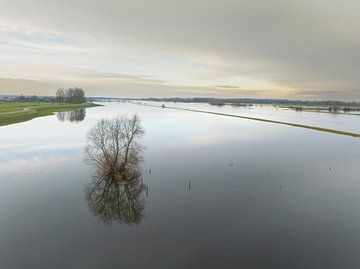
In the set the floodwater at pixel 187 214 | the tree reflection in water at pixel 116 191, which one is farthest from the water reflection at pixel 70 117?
the tree reflection in water at pixel 116 191

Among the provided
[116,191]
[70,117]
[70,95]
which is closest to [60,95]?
[70,95]

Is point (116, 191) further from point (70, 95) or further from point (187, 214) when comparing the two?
point (70, 95)

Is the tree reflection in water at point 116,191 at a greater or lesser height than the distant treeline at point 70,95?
lesser

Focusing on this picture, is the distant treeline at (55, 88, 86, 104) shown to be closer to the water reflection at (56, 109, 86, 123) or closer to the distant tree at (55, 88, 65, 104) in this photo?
the distant tree at (55, 88, 65, 104)

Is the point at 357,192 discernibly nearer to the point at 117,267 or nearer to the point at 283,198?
the point at 283,198

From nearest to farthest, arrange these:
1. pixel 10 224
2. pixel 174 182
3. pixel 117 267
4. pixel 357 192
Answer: pixel 117 267, pixel 10 224, pixel 357 192, pixel 174 182

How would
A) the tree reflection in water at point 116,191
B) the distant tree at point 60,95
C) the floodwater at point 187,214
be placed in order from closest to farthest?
the floodwater at point 187,214, the tree reflection in water at point 116,191, the distant tree at point 60,95

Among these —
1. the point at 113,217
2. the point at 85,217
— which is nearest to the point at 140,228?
the point at 113,217

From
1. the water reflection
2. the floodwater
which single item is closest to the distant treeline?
the water reflection

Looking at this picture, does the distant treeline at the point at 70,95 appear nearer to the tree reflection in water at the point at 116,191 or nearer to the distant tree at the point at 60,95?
the distant tree at the point at 60,95
